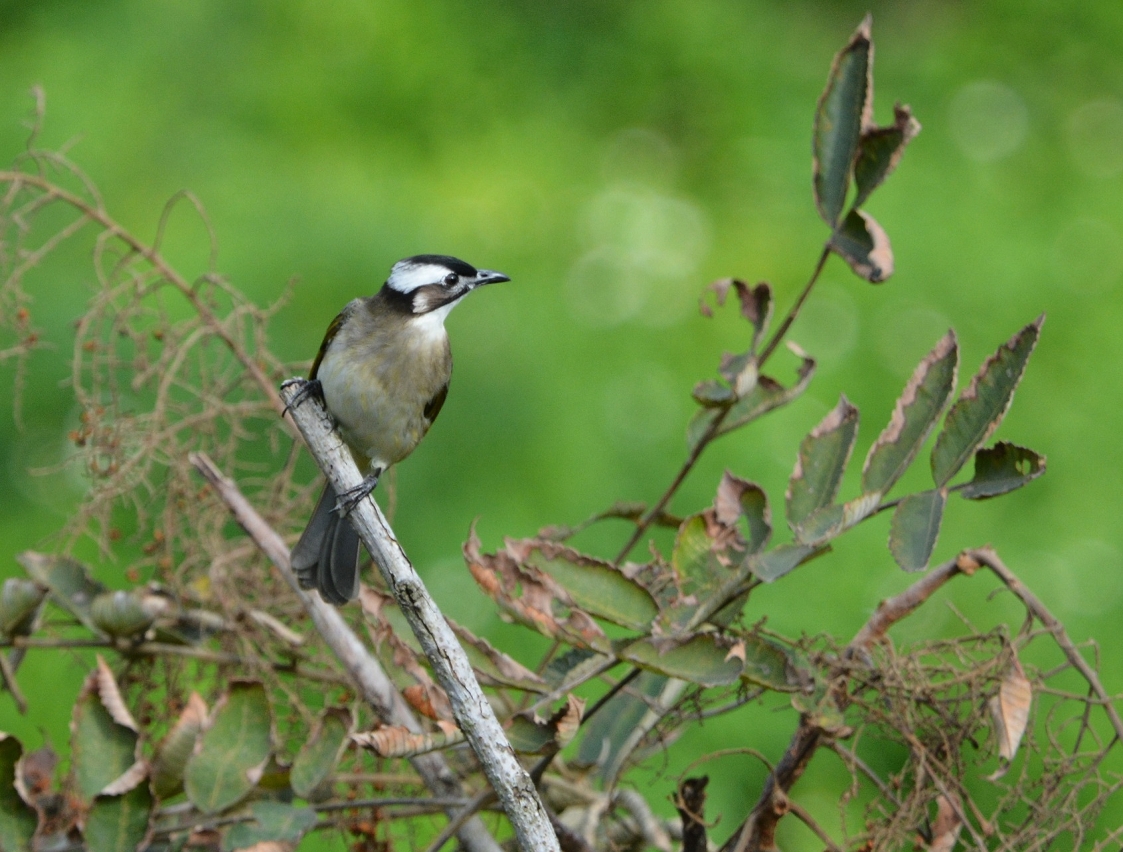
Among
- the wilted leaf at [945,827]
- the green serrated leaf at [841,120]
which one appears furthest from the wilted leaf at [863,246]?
the wilted leaf at [945,827]

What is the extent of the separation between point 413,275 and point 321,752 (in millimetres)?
1021

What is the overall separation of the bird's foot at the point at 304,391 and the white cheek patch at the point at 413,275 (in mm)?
217

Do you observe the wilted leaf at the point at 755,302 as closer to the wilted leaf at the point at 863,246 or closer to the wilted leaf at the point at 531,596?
the wilted leaf at the point at 863,246

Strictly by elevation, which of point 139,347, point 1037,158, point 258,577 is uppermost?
point 1037,158

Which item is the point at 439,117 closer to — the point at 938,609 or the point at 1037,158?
the point at 1037,158

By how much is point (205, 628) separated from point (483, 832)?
1.58ft

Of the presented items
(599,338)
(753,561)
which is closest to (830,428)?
(753,561)

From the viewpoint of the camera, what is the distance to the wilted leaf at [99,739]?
1363mm

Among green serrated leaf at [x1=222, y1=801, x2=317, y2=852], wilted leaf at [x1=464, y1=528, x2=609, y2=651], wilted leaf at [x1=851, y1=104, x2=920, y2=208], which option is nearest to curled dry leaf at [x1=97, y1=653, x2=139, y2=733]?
green serrated leaf at [x1=222, y1=801, x2=317, y2=852]

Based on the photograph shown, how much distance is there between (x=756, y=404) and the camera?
5.08 feet

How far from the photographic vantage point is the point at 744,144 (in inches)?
144

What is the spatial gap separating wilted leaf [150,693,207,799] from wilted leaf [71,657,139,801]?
0.14 feet

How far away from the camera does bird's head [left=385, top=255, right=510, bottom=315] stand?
2.20 m

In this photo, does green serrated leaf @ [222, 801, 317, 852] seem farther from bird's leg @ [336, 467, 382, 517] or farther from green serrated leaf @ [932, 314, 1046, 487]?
green serrated leaf @ [932, 314, 1046, 487]
